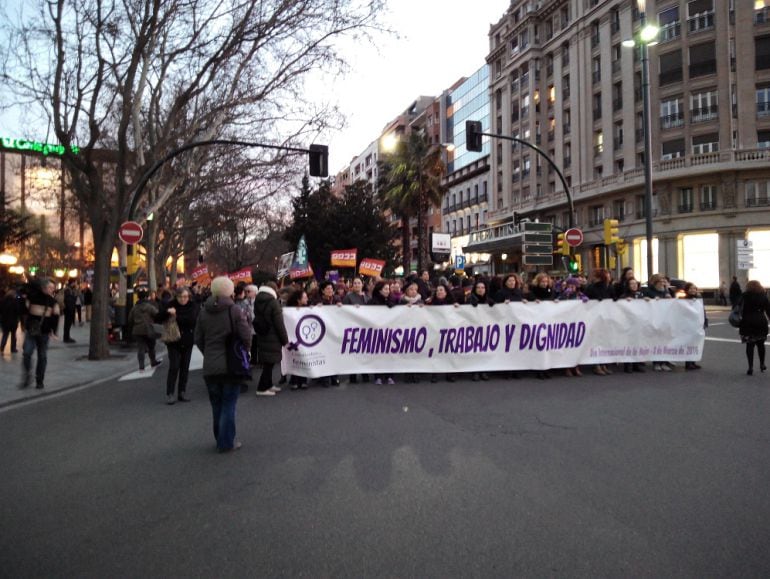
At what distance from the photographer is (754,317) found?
9836 mm

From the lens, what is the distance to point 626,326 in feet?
34.7

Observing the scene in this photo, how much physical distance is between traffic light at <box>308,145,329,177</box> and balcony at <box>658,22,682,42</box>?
3360 centimetres

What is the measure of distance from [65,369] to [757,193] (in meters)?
39.2

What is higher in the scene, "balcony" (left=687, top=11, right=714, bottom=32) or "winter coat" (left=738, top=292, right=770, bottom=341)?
"balcony" (left=687, top=11, right=714, bottom=32)

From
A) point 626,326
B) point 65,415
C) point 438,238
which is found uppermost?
point 438,238

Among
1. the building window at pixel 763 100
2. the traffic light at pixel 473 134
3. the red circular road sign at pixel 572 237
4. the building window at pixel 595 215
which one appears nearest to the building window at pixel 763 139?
the building window at pixel 763 100

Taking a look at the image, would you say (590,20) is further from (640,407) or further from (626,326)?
(640,407)

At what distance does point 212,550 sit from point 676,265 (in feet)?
134

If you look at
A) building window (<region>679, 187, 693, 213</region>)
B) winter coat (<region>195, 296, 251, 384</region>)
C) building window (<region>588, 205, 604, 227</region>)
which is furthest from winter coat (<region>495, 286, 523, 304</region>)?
building window (<region>588, 205, 604, 227</region>)

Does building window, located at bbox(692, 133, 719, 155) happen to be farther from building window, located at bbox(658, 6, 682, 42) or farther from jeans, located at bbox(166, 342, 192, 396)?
jeans, located at bbox(166, 342, 192, 396)

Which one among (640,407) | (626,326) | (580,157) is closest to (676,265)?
(580,157)

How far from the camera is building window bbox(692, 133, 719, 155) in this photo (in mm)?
38094

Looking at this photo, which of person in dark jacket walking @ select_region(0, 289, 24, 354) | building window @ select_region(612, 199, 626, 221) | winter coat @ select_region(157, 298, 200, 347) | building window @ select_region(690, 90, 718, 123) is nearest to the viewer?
winter coat @ select_region(157, 298, 200, 347)

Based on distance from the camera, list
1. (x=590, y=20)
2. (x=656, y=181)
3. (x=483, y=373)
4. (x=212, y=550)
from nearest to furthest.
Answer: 1. (x=212, y=550)
2. (x=483, y=373)
3. (x=656, y=181)
4. (x=590, y=20)
